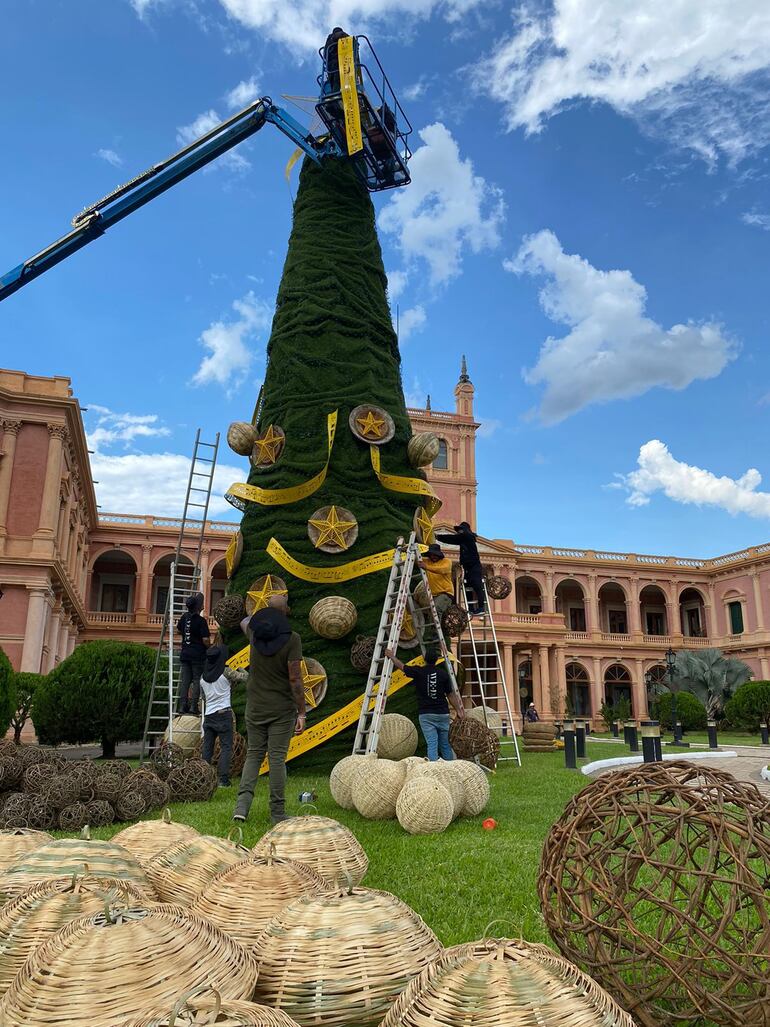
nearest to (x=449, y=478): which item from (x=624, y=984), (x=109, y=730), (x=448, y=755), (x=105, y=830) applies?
(x=109, y=730)

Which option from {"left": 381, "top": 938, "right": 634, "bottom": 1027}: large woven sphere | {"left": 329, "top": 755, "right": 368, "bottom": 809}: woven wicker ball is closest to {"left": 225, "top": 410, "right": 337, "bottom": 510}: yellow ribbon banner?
{"left": 329, "top": 755, "right": 368, "bottom": 809}: woven wicker ball

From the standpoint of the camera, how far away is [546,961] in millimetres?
1898

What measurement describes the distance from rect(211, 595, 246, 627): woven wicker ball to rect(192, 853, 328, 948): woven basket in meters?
7.31

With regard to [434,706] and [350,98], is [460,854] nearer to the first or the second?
[434,706]

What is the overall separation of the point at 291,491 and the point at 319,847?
731 cm

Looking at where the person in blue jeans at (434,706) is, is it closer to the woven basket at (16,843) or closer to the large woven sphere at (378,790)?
the large woven sphere at (378,790)

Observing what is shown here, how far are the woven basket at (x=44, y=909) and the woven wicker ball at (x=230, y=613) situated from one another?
7.48 meters

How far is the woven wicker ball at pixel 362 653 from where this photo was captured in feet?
31.0

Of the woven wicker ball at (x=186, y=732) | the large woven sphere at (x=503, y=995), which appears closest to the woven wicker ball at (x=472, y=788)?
the woven wicker ball at (x=186, y=732)

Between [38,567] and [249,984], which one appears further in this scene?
[38,567]

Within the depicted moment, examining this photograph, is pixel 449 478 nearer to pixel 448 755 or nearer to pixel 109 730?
pixel 109 730

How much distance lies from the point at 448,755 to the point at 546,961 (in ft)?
21.4

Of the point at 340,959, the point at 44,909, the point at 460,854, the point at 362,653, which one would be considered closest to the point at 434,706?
the point at 362,653

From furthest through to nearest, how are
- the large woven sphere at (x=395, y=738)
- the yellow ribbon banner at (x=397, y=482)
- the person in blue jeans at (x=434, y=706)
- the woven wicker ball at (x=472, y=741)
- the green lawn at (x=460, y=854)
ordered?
the yellow ribbon banner at (x=397, y=482), the woven wicker ball at (x=472, y=741), the large woven sphere at (x=395, y=738), the person in blue jeans at (x=434, y=706), the green lawn at (x=460, y=854)
